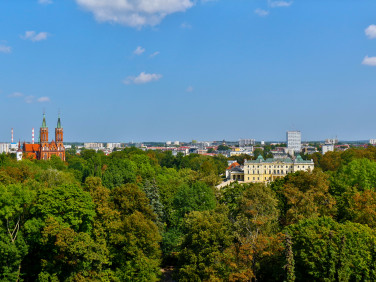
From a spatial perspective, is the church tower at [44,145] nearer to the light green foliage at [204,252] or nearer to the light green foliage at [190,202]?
the light green foliage at [190,202]

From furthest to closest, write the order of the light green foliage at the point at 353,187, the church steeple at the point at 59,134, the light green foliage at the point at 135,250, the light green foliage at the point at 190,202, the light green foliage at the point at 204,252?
the church steeple at the point at 59,134, the light green foliage at the point at 190,202, the light green foliage at the point at 353,187, the light green foliage at the point at 135,250, the light green foliage at the point at 204,252

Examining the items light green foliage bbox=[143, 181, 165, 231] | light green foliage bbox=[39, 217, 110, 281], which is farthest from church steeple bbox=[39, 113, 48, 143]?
light green foliage bbox=[39, 217, 110, 281]

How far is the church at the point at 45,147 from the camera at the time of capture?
9200 centimetres

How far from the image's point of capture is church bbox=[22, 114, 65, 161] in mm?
92000

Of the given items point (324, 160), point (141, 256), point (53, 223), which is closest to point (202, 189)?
point (141, 256)

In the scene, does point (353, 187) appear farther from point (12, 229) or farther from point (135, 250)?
point (12, 229)

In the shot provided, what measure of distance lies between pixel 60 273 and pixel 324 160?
7065 cm

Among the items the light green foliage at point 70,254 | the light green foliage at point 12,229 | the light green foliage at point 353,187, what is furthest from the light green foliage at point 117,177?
the light green foliage at point 353,187

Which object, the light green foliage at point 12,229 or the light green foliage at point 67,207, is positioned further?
the light green foliage at point 67,207

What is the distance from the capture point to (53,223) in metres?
23.7

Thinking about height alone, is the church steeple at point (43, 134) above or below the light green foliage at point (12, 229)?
above

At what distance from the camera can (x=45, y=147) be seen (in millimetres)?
92250

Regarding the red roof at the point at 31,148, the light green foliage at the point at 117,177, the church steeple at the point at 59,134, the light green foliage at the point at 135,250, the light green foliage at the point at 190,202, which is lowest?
the light green foliage at the point at 135,250

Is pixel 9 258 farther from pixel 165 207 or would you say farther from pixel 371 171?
pixel 371 171
